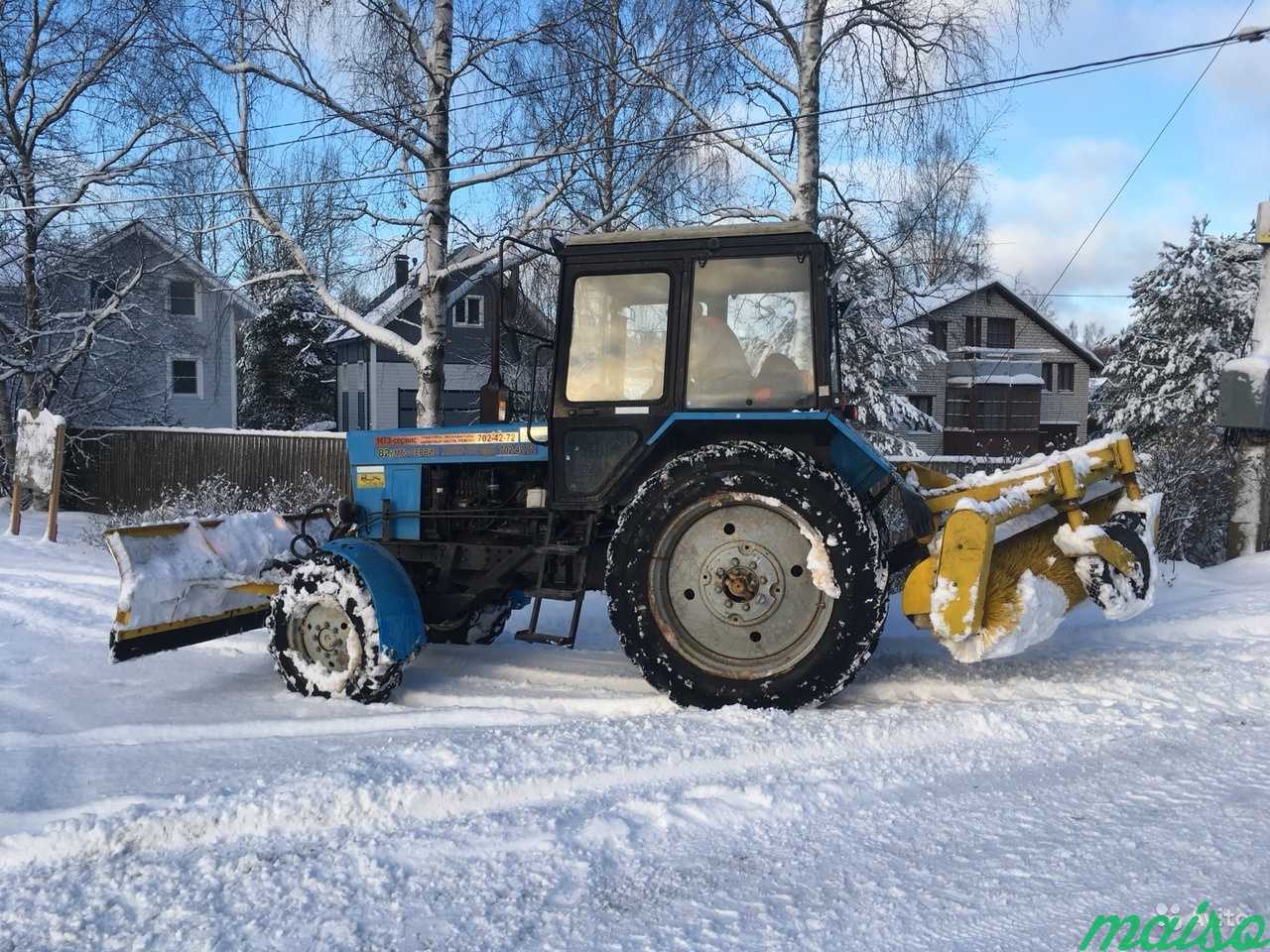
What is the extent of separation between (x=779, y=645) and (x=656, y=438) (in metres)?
1.21

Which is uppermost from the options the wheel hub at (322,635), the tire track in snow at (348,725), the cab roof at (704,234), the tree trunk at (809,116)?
the tree trunk at (809,116)

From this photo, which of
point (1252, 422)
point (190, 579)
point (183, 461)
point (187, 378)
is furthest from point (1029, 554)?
point (187, 378)

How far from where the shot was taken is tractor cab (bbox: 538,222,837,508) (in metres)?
5.02

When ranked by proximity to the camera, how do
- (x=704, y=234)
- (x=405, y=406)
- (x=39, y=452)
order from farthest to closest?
(x=405, y=406), (x=39, y=452), (x=704, y=234)

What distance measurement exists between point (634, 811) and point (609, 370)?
2459 millimetres


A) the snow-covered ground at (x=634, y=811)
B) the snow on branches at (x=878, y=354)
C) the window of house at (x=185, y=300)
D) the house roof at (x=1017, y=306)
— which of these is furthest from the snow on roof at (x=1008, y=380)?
the snow-covered ground at (x=634, y=811)

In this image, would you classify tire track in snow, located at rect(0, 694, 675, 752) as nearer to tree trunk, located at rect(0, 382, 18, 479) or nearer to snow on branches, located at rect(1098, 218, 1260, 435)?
tree trunk, located at rect(0, 382, 18, 479)

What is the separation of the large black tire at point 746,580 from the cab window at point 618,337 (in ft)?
1.83

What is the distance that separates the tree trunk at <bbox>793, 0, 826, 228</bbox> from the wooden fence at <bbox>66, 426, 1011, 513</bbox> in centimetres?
447

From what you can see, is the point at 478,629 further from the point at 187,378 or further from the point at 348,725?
the point at 187,378

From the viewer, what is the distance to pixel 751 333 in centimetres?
513

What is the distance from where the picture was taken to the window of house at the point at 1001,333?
123 ft

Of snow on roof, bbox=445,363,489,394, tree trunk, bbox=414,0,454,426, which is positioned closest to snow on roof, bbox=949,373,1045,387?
snow on roof, bbox=445,363,489,394

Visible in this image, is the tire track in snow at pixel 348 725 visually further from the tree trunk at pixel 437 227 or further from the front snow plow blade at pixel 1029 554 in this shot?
the tree trunk at pixel 437 227
